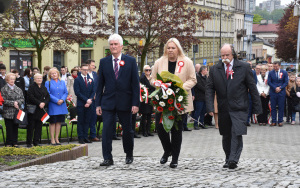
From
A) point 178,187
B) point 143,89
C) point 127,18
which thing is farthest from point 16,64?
point 178,187

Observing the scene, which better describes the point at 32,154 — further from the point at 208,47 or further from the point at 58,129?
the point at 208,47

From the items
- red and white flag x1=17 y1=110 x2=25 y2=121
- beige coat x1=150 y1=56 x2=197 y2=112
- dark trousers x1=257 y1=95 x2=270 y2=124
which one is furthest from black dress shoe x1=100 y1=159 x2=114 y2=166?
dark trousers x1=257 y1=95 x2=270 y2=124

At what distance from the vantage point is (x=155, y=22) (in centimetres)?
3403

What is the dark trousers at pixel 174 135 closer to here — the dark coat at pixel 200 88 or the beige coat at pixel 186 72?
the beige coat at pixel 186 72

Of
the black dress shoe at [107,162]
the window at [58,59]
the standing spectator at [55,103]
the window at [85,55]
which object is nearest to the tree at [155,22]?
the window at [58,59]

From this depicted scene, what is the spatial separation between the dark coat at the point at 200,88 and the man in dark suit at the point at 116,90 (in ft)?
31.6

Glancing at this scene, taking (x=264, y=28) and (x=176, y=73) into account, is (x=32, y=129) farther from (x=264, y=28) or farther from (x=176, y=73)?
(x=264, y=28)

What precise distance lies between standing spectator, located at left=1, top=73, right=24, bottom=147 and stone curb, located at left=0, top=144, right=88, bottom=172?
2773 millimetres

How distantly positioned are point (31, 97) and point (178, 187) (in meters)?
7.58

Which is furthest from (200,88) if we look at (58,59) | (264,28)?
(264,28)

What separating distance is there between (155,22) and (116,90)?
82.0 ft

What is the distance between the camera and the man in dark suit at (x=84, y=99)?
48.7ft

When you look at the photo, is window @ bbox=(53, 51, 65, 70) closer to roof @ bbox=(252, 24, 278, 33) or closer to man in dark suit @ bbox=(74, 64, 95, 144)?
man in dark suit @ bbox=(74, 64, 95, 144)

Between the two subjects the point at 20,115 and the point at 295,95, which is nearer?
the point at 20,115
